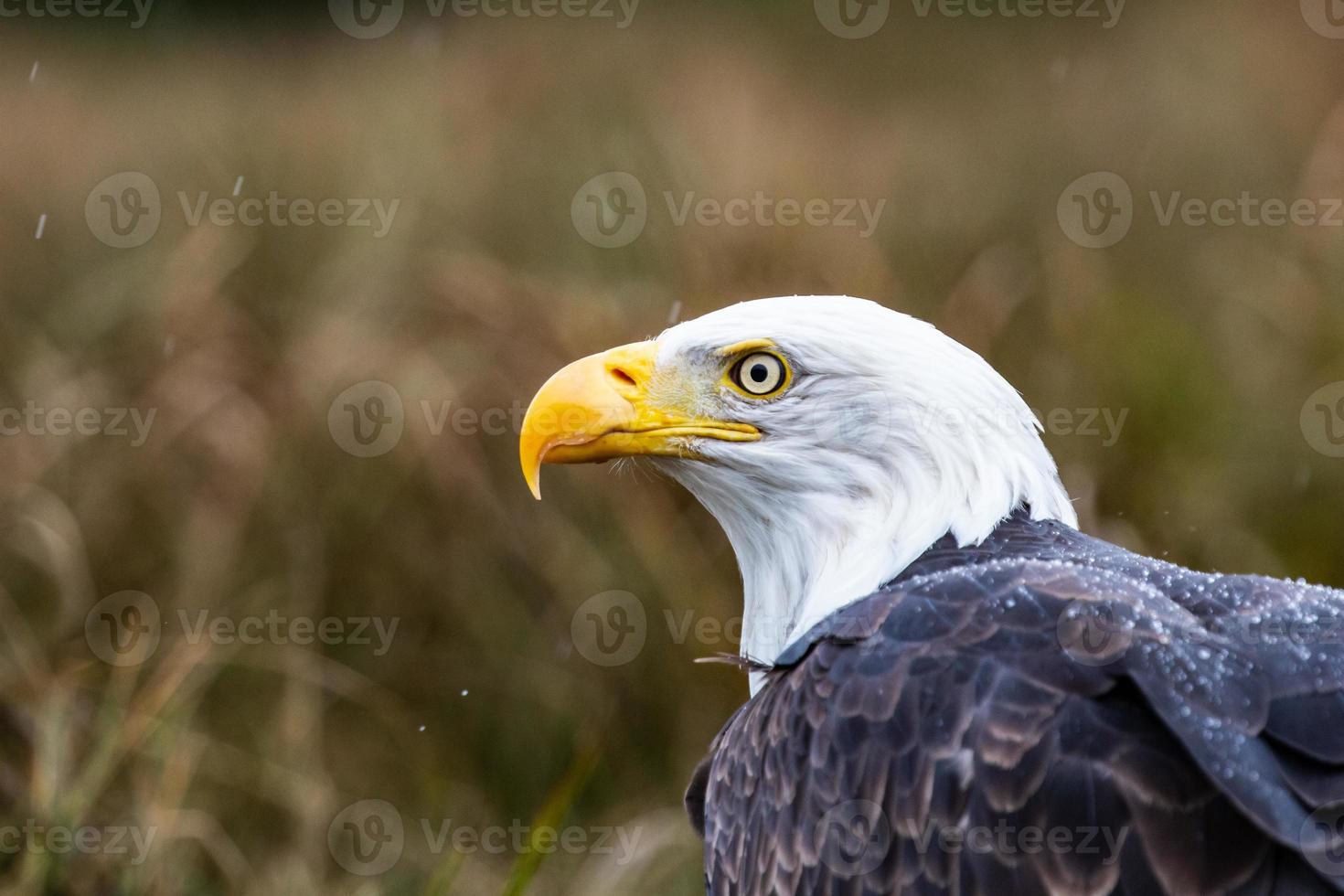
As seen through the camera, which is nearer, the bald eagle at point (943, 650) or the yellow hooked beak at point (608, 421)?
the bald eagle at point (943, 650)

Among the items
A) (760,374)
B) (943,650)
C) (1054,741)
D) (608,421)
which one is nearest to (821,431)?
(760,374)

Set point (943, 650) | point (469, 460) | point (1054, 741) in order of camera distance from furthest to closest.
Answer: point (469, 460), point (943, 650), point (1054, 741)

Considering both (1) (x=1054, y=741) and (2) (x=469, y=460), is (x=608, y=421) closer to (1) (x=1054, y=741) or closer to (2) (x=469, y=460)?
(1) (x=1054, y=741)

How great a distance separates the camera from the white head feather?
388 centimetres

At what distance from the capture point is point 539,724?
6.43 meters

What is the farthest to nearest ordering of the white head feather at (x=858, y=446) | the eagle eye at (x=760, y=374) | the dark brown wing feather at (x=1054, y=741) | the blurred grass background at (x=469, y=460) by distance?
the blurred grass background at (x=469, y=460), the eagle eye at (x=760, y=374), the white head feather at (x=858, y=446), the dark brown wing feather at (x=1054, y=741)

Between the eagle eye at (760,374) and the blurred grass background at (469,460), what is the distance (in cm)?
130

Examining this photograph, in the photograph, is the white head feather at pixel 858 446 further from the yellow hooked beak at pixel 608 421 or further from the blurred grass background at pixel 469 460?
the blurred grass background at pixel 469 460

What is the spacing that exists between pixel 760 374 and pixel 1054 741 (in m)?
1.48

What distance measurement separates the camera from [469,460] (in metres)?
7.05

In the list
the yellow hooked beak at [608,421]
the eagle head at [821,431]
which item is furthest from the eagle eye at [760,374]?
the yellow hooked beak at [608,421]

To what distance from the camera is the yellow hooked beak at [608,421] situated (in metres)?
3.97

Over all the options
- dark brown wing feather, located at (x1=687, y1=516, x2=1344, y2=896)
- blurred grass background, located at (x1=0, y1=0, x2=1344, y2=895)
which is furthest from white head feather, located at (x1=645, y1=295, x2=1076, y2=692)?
blurred grass background, located at (x1=0, y1=0, x2=1344, y2=895)

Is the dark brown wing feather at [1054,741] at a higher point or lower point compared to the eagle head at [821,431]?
lower
